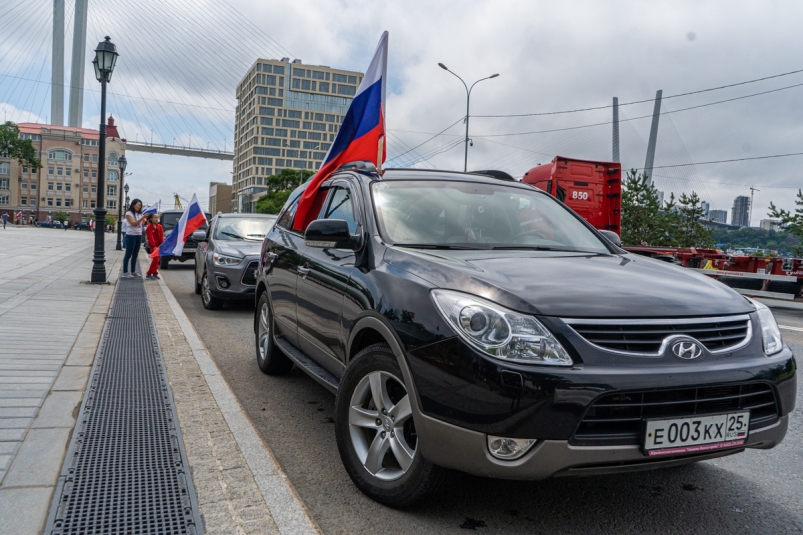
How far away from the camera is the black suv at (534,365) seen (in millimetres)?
2531

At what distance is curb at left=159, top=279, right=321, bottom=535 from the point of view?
2855mm

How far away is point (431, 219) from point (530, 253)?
26.2 inches

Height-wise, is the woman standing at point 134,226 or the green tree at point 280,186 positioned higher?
the green tree at point 280,186

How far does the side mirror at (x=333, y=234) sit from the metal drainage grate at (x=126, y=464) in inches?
54.6

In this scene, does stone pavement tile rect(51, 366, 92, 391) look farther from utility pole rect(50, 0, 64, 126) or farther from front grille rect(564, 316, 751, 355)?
utility pole rect(50, 0, 64, 126)

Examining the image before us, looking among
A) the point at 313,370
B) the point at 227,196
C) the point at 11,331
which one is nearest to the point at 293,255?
the point at 313,370

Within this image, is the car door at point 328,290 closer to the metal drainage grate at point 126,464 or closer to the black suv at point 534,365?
the black suv at point 534,365

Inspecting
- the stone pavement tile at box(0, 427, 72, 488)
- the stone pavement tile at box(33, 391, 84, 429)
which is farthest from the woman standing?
the stone pavement tile at box(0, 427, 72, 488)

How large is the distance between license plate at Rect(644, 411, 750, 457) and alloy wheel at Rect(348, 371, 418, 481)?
0.98 metres

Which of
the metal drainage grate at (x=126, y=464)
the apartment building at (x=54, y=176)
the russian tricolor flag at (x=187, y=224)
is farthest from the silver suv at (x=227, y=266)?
the apartment building at (x=54, y=176)

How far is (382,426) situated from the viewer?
3.09m

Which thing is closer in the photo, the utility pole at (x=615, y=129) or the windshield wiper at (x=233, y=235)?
the windshield wiper at (x=233, y=235)

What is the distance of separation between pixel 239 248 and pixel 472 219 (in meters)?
6.85

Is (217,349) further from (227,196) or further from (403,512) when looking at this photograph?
(227,196)
